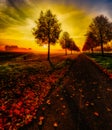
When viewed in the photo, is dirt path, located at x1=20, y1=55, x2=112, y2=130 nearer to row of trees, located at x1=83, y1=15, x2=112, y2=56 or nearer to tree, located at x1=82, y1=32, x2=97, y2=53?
row of trees, located at x1=83, y1=15, x2=112, y2=56

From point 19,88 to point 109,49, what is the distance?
118m

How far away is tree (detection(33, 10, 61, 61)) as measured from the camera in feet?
120

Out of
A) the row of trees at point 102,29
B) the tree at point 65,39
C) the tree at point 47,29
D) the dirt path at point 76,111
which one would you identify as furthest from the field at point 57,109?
the tree at point 65,39

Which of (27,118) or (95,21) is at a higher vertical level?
(95,21)

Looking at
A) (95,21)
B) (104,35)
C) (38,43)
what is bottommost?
(38,43)

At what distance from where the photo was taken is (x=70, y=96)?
323 inches

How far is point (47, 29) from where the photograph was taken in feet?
121

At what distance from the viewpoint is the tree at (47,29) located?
3647 centimetres

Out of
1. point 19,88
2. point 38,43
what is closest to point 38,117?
point 19,88

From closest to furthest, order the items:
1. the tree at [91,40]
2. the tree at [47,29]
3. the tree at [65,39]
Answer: the tree at [47,29] → the tree at [91,40] → the tree at [65,39]

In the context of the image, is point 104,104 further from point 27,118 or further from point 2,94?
point 2,94

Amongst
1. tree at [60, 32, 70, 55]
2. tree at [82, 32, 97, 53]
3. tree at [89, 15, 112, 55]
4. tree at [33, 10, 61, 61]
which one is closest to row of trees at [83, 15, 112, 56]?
tree at [89, 15, 112, 55]

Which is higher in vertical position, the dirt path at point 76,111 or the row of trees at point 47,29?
the row of trees at point 47,29

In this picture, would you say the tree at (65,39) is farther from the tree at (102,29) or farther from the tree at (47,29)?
the tree at (47,29)
